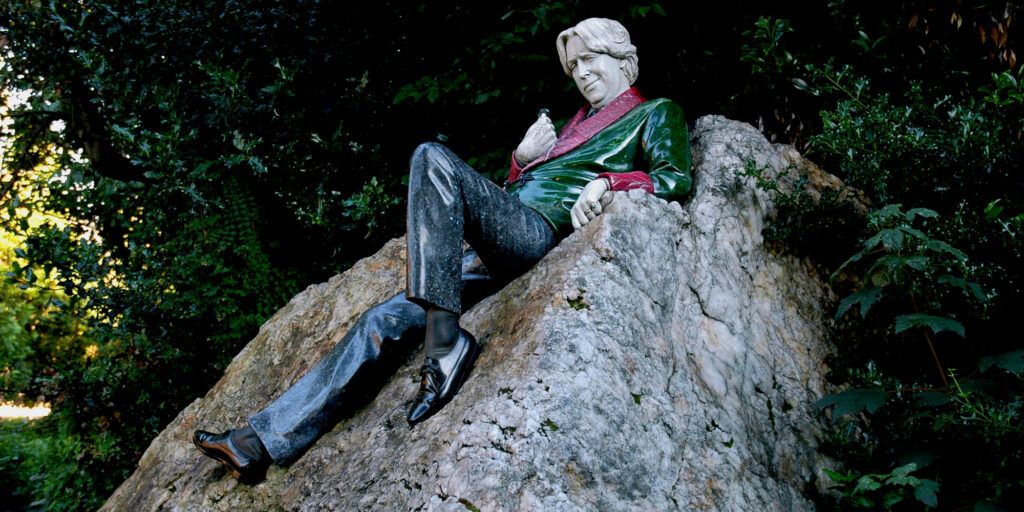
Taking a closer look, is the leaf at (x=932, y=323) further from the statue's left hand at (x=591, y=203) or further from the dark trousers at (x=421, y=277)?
the dark trousers at (x=421, y=277)

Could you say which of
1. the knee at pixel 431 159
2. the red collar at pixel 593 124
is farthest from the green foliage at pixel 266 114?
the knee at pixel 431 159

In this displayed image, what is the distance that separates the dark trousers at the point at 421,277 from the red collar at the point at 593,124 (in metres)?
0.53

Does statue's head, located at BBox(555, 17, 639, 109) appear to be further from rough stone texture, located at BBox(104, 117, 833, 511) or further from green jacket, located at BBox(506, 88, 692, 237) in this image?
rough stone texture, located at BBox(104, 117, 833, 511)

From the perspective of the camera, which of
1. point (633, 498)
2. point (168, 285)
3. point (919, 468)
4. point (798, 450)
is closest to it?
point (633, 498)

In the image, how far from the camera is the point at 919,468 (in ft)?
7.73

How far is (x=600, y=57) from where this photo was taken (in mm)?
3400

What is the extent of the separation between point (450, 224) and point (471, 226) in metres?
0.17

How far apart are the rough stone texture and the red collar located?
398mm

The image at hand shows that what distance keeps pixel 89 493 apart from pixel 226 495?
2.45 m

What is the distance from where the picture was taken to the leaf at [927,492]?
6.88 feet

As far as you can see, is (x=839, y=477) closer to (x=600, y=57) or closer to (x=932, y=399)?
(x=932, y=399)

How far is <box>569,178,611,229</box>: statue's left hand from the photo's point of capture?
267 cm

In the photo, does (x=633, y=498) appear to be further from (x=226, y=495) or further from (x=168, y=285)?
(x=168, y=285)

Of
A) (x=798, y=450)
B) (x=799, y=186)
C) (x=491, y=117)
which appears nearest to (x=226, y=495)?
(x=798, y=450)
